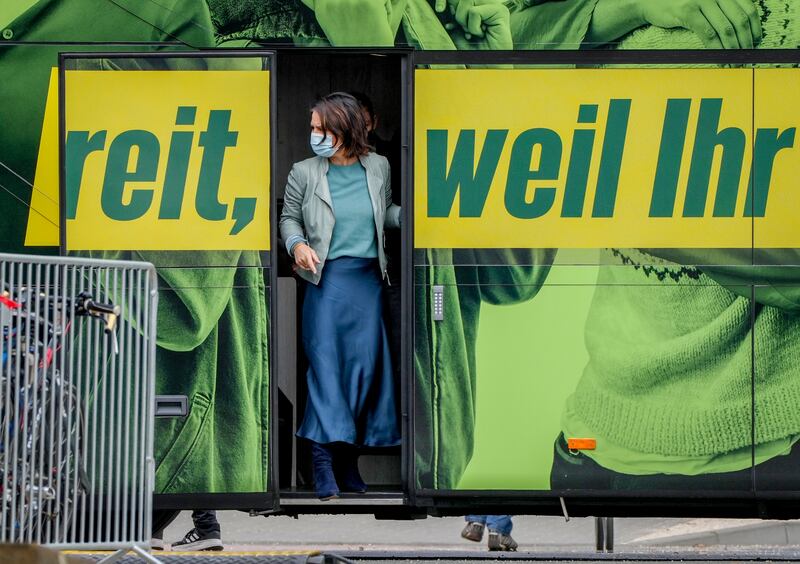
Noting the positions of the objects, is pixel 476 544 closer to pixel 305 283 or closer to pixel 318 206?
pixel 305 283

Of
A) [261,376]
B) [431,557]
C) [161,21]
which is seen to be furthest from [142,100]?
[431,557]

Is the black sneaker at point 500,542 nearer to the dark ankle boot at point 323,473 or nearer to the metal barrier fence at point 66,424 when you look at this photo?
the dark ankle boot at point 323,473

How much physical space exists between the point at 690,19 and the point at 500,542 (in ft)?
11.2

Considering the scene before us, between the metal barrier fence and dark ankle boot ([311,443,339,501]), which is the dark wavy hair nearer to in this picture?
dark ankle boot ([311,443,339,501])

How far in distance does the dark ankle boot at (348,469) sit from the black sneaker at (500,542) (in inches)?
58.3

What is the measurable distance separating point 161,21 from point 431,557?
3189 millimetres

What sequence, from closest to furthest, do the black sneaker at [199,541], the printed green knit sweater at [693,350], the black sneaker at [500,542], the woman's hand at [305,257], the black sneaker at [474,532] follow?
the printed green knit sweater at [693,350], the woman's hand at [305,257], the black sneaker at [199,541], the black sneaker at [500,542], the black sneaker at [474,532]

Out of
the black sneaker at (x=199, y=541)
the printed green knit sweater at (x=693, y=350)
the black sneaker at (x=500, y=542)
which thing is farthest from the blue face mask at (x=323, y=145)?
the black sneaker at (x=500, y=542)

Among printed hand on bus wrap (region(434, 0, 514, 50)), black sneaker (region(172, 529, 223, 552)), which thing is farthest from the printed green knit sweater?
black sneaker (region(172, 529, 223, 552))

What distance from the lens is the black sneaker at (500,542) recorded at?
9.10m

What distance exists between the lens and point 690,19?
745 centimetres

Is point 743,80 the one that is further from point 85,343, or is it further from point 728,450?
point 85,343

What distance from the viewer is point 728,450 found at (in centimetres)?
745

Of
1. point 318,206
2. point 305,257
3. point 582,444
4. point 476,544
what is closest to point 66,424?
point 305,257
